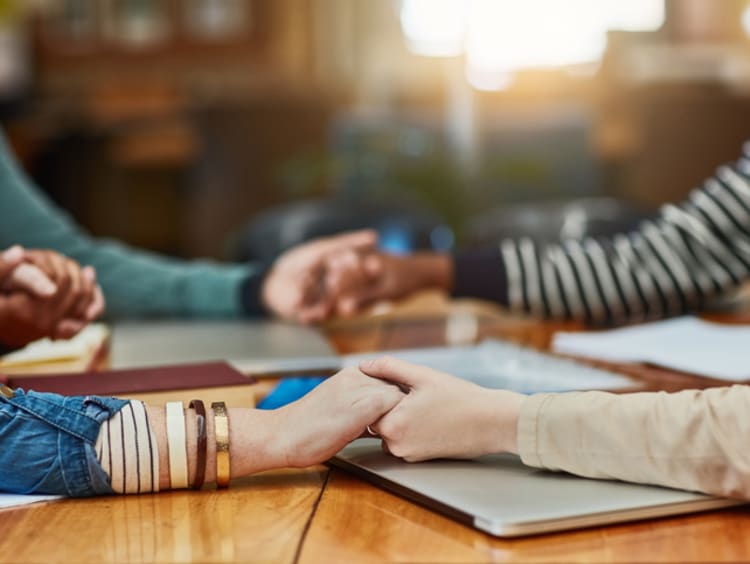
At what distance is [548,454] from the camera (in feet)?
2.21

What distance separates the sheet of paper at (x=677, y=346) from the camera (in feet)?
3.47

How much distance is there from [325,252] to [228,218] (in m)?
2.76

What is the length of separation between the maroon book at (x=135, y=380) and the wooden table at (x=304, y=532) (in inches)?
6.4

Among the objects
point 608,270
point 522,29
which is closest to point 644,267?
point 608,270

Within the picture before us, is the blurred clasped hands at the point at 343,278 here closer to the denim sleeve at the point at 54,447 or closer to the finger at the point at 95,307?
the finger at the point at 95,307

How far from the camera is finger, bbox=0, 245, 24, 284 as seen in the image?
1.01 m

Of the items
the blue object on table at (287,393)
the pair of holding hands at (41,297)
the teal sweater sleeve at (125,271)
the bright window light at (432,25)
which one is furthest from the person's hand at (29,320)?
the bright window light at (432,25)

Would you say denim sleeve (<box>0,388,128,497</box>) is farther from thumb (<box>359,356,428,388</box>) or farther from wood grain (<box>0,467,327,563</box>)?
thumb (<box>359,356,428,388</box>)

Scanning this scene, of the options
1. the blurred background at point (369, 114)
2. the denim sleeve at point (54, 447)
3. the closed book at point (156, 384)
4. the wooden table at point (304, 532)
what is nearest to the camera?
the wooden table at point (304, 532)

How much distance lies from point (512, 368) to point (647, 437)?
393 millimetres

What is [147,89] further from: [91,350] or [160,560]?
[160,560]

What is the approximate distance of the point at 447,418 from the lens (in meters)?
0.69

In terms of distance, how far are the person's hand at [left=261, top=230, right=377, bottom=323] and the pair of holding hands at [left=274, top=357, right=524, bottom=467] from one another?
718 mm

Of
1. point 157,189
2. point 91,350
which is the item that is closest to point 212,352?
point 91,350
